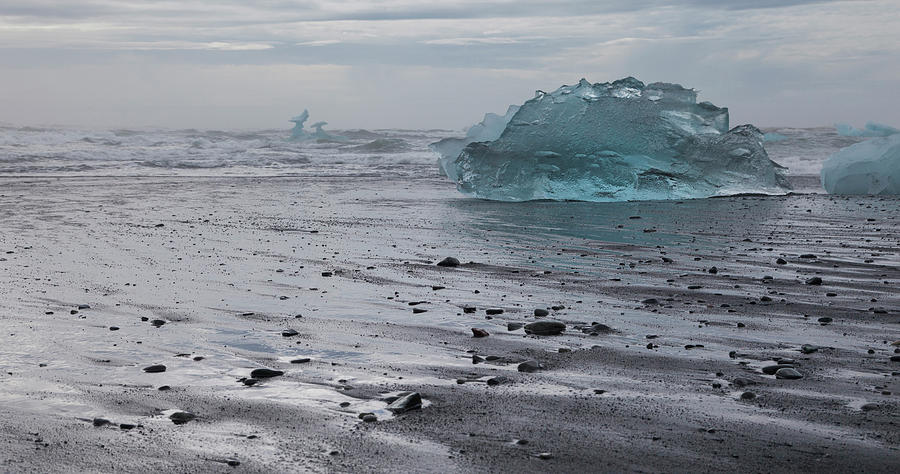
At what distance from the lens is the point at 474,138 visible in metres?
17.7

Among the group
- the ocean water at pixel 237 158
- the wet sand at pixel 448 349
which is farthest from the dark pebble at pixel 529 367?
the ocean water at pixel 237 158

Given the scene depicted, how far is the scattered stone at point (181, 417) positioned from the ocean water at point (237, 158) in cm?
1484

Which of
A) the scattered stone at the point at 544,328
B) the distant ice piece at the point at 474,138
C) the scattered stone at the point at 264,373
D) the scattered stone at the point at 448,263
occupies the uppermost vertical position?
the distant ice piece at the point at 474,138

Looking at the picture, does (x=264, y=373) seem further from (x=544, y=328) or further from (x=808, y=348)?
(x=808, y=348)

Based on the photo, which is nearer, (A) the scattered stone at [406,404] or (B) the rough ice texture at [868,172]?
(A) the scattered stone at [406,404]

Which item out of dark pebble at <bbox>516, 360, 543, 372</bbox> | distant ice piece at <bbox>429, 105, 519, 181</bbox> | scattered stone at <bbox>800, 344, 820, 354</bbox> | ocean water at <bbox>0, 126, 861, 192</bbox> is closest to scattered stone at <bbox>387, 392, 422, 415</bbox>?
dark pebble at <bbox>516, 360, 543, 372</bbox>

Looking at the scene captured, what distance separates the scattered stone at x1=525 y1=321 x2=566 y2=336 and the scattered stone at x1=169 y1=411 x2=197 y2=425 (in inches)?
84.0

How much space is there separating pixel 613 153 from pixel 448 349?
413 inches

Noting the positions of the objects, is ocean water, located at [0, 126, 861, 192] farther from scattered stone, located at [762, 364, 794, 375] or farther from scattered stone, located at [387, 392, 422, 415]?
scattered stone, located at [387, 392, 422, 415]

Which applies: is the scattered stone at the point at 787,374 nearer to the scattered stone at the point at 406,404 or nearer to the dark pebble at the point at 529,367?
the dark pebble at the point at 529,367

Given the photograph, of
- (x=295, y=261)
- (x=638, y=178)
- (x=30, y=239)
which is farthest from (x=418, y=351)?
(x=638, y=178)

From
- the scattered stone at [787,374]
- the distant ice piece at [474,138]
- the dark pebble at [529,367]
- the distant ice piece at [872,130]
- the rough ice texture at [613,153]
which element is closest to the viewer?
the scattered stone at [787,374]

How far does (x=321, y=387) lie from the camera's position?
398 cm

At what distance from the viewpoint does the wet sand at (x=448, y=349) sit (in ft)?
10.4
